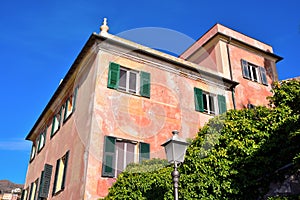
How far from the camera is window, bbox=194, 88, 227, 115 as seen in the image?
13.5m

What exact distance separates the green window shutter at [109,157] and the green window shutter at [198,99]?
4.53m

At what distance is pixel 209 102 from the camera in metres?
14.2

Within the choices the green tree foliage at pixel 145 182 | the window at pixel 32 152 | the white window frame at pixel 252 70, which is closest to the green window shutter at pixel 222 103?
the white window frame at pixel 252 70

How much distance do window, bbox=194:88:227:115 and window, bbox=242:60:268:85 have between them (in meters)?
3.57

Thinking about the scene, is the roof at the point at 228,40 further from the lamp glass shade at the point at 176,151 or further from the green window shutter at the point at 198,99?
the lamp glass shade at the point at 176,151

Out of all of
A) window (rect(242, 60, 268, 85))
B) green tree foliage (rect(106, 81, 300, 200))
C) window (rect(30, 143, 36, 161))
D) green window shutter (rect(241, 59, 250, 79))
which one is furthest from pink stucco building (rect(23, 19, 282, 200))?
green tree foliage (rect(106, 81, 300, 200))

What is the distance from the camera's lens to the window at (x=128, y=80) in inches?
456

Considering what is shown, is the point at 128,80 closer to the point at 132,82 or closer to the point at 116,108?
the point at 132,82

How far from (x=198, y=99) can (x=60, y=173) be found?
6.63m

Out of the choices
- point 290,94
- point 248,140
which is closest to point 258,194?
point 248,140

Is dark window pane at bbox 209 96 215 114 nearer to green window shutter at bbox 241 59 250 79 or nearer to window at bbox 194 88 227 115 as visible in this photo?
window at bbox 194 88 227 115

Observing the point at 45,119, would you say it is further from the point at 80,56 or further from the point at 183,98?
the point at 183,98

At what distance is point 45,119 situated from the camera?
16.8m

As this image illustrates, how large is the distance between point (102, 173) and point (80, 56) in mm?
5168
